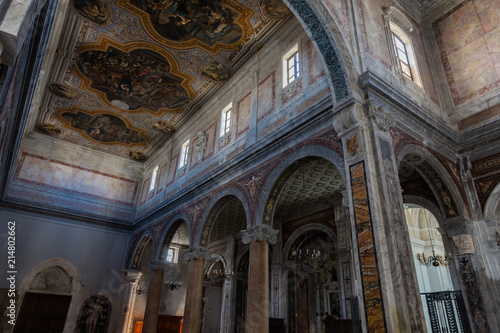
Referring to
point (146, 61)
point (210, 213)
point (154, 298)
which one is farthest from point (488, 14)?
point (154, 298)

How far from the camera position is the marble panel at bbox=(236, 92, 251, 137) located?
10969 mm

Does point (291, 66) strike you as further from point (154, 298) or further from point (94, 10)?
point (154, 298)

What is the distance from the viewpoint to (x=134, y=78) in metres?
12.7

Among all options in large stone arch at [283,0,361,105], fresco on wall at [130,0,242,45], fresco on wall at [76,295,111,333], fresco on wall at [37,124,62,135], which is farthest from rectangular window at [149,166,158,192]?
large stone arch at [283,0,361,105]

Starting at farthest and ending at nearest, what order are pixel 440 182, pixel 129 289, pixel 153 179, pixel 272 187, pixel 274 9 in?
pixel 153 179
pixel 129 289
pixel 274 9
pixel 272 187
pixel 440 182

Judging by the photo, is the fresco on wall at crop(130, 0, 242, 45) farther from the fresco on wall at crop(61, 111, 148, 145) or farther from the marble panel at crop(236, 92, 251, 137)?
the fresco on wall at crop(61, 111, 148, 145)

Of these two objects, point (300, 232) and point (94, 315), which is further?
point (94, 315)

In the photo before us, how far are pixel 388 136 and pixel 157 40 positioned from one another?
26.6ft

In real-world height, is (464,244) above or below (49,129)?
below

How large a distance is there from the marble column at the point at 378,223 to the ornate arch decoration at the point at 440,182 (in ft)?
5.44

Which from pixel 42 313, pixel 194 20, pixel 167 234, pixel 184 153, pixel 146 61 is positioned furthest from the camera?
pixel 184 153

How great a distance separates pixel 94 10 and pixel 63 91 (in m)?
4.82

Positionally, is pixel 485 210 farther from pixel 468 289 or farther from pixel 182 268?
pixel 182 268

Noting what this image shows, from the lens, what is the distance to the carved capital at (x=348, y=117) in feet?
21.3
